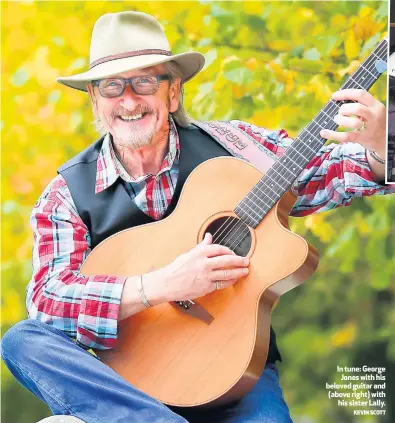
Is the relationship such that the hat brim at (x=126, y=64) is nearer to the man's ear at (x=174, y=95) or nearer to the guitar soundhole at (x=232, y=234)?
the man's ear at (x=174, y=95)

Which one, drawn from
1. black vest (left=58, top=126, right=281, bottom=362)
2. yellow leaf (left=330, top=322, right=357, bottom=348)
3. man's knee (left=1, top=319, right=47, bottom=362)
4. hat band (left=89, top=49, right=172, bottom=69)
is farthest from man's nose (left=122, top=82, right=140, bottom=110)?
yellow leaf (left=330, top=322, right=357, bottom=348)

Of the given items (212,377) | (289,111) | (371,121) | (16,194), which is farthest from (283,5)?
(212,377)

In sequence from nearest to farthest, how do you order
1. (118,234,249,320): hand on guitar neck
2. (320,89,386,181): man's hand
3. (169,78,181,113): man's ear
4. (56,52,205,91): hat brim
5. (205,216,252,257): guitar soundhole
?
(320,89,386,181): man's hand, (118,234,249,320): hand on guitar neck, (205,216,252,257): guitar soundhole, (56,52,205,91): hat brim, (169,78,181,113): man's ear

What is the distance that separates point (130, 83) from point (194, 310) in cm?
76

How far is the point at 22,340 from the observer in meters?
2.31

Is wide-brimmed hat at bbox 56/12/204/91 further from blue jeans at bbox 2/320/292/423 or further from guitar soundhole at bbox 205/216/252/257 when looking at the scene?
blue jeans at bbox 2/320/292/423

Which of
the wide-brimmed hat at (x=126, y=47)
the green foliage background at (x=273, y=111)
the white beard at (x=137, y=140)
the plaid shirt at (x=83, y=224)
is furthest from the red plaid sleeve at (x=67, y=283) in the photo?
the green foliage background at (x=273, y=111)

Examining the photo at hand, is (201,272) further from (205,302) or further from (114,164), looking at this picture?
(114,164)

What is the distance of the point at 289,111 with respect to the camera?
3117mm

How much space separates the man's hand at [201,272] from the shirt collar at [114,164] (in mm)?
402

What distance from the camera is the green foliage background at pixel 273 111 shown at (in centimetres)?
307

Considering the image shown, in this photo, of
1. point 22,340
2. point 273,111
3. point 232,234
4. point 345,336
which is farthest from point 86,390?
point 273,111

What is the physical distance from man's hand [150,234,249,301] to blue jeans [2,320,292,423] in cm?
29

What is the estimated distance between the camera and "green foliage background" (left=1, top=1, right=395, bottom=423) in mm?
3068
